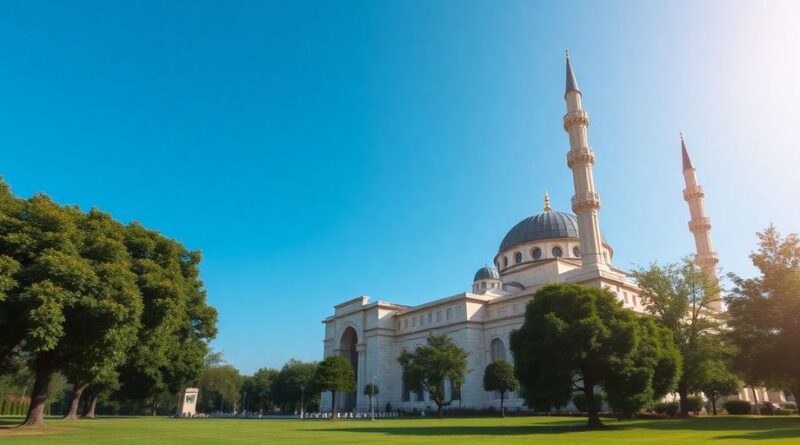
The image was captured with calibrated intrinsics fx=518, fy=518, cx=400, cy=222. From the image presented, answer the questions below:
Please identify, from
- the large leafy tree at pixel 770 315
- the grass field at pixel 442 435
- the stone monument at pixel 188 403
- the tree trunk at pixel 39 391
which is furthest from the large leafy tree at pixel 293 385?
the large leafy tree at pixel 770 315

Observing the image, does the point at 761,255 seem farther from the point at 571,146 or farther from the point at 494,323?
the point at 494,323

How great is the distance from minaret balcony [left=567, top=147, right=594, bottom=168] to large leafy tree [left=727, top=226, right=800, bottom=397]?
1835 cm

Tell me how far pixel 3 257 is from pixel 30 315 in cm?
258

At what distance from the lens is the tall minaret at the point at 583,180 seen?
45406 mm

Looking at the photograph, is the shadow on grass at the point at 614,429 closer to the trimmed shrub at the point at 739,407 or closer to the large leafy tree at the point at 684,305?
the large leafy tree at the point at 684,305

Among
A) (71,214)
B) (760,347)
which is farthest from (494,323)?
Result: (71,214)

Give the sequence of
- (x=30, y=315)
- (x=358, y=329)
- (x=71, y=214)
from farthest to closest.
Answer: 1. (x=358, y=329)
2. (x=71, y=214)
3. (x=30, y=315)

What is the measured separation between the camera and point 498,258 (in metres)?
66.1

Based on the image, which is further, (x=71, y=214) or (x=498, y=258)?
(x=498, y=258)

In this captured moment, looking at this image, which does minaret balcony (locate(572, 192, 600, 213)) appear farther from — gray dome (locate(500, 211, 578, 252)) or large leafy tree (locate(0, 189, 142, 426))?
large leafy tree (locate(0, 189, 142, 426))

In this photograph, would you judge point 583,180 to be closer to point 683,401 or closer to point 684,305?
point 684,305

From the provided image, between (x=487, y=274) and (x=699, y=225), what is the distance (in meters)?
23.6

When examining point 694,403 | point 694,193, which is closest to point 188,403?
point 694,403

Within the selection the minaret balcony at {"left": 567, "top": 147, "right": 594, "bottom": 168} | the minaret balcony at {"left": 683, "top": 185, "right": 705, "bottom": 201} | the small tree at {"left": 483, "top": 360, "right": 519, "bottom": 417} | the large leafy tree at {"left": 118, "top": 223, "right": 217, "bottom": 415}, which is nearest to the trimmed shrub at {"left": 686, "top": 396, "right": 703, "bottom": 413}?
the small tree at {"left": 483, "top": 360, "right": 519, "bottom": 417}
